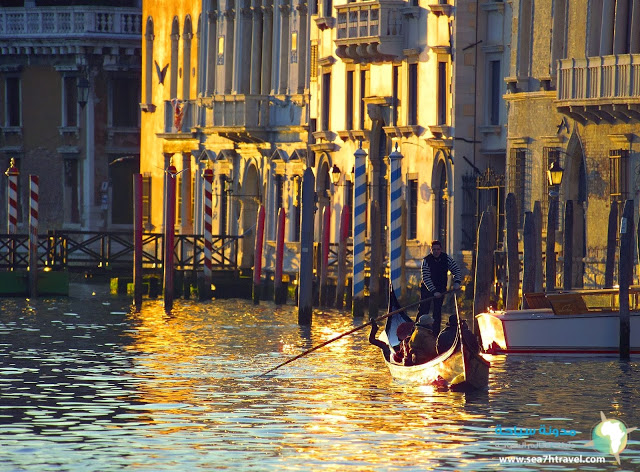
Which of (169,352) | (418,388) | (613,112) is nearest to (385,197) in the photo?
(613,112)

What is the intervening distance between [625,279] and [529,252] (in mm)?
3781

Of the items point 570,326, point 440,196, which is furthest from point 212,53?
point 570,326

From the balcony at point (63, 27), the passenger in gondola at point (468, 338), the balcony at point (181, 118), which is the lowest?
the passenger in gondola at point (468, 338)

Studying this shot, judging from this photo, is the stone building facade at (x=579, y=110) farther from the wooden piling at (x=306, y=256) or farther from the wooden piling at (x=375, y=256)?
the wooden piling at (x=306, y=256)

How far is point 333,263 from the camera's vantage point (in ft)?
144

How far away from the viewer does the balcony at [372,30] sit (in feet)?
142

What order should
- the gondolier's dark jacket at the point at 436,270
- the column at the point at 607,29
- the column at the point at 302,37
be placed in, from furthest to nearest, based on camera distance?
the column at the point at 302,37
the column at the point at 607,29
the gondolier's dark jacket at the point at 436,270

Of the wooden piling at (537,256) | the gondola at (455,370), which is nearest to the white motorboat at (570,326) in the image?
the wooden piling at (537,256)

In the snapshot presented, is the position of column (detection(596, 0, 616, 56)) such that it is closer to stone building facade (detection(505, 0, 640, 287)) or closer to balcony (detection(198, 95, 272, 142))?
stone building facade (detection(505, 0, 640, 287))

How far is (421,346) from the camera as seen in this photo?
2548cm

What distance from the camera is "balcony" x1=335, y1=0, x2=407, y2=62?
43.4 meters

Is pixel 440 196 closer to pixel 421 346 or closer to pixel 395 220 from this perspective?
pixel 395 220

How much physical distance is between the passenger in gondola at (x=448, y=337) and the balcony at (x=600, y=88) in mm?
10473

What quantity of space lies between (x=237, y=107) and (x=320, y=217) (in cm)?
379
